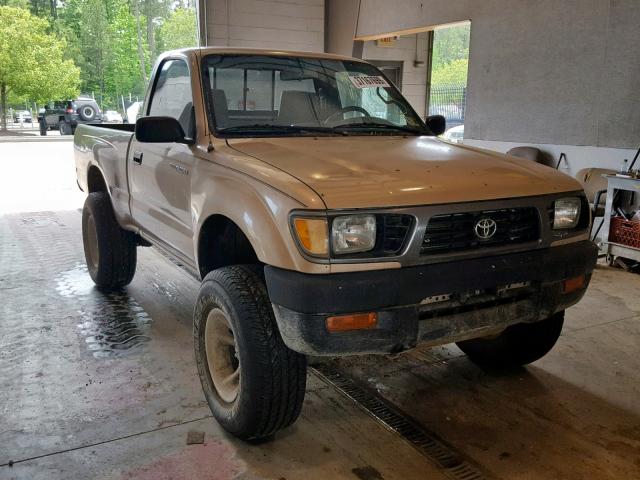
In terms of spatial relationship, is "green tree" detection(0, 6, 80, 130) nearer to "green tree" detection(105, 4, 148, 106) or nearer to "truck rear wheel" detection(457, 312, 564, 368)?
"green tree" detection(105, 4, 148, 106)

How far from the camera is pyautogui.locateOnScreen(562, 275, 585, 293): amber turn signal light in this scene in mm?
2622

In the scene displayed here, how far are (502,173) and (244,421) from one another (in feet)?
5.29

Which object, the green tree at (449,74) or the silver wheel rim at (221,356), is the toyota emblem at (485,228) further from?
the green tree at (449,74)

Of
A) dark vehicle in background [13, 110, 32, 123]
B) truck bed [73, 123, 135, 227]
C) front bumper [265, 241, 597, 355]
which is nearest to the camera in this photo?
front bumper [265, 241, 597, 355]

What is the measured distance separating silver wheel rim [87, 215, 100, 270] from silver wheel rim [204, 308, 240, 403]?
249 cm

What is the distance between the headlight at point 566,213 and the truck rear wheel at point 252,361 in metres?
1.34

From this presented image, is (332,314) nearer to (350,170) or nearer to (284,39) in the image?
(350,170)

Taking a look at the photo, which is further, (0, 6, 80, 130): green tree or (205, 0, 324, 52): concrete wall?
(0, 6, 80, 130): green tree

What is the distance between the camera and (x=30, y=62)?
29094mm

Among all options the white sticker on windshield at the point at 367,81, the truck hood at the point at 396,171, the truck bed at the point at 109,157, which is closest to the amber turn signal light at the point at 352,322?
the truck hood at the point at 396,171

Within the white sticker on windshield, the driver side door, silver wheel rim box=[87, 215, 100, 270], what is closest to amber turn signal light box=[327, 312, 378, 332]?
the driver side door

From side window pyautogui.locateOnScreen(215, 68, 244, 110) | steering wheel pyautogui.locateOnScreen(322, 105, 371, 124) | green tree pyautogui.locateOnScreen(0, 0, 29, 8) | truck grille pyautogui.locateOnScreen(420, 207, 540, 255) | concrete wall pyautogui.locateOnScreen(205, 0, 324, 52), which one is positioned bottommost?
truck grille pyautogui.locateOnScreen(420, 207, 540, 255)

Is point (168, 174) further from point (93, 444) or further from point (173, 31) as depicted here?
point (173, 31)

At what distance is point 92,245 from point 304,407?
2891mm
